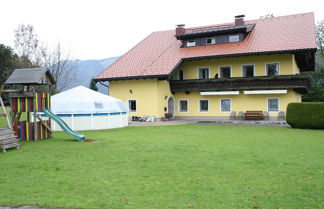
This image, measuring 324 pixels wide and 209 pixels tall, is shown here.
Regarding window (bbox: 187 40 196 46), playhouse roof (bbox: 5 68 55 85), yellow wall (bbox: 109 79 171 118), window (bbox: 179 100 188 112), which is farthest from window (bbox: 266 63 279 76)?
playhouse roof (bbox: 5 68 55 85)

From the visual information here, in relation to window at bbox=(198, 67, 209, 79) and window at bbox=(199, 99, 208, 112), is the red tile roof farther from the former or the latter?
window at bbox=(199, 99, 208, 112)

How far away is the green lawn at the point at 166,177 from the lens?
5941 millimetres

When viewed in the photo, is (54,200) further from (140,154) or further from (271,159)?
(271,159)

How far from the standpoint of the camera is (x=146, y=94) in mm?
28984

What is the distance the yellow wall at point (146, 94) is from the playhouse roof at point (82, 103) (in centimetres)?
549

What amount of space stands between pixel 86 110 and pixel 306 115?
14.3 metres

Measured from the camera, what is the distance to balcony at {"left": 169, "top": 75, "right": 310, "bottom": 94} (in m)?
25.5

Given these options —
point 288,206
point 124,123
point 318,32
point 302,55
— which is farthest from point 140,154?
point 318,32

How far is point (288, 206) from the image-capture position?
5.57 meters

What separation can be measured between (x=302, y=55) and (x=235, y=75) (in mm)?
5760

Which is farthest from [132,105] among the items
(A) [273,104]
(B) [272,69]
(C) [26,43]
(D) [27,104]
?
(C) [26,43]

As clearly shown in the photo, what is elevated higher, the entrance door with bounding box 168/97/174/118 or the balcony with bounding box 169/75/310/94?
the balcony with bounding box 169/75/310/94

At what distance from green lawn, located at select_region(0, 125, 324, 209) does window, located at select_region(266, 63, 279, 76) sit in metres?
16.1

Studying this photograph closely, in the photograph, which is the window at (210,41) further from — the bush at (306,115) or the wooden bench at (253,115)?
the bush at (306,115)
